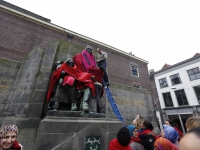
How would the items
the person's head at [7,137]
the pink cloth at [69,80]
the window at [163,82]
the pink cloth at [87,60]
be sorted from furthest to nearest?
the window at [163,82] → the pink cloth at [87,60] → the pink cloth at [69,80] → the person's head at [7,137]

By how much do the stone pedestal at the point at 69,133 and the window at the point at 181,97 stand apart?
23.9m

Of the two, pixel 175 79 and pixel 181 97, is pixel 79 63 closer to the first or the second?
pixel 181 97

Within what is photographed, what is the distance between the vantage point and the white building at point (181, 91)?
19.8m

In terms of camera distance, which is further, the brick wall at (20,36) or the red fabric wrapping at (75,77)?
the brick wall at (20,36)

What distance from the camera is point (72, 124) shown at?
A: 291cm

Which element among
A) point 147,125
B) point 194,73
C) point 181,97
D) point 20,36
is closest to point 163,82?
point 181,97

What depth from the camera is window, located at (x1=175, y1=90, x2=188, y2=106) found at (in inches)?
826

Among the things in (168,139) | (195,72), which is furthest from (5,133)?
(195,72)

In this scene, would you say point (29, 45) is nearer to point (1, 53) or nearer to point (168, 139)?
Result: point (1, 53)

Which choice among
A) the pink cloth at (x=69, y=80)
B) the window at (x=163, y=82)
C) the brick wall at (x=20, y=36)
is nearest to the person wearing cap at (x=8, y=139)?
the pink cloth at (x=69, y=80)

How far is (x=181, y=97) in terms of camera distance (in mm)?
21625

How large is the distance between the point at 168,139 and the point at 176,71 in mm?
25557

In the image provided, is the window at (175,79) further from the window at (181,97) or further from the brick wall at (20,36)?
the brick wall at (20,36)

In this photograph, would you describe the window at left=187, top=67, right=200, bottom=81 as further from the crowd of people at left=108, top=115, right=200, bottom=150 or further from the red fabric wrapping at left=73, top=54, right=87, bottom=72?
the red fabric wrapping at left=73, top=54, right=87, bottom=72
